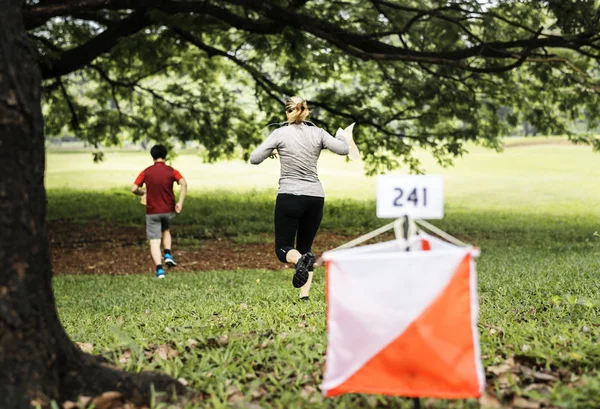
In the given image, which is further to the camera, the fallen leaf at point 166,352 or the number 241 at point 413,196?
the fallen leaf at point 166,352

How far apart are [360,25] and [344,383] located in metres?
12.4

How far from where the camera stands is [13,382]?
3230mm

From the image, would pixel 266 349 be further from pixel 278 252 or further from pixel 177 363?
pixel 278 252

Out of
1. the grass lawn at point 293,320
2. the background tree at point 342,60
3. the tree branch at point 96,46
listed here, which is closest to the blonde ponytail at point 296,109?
the grass lawn at point 293,320

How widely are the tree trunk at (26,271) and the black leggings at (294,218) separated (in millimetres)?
3265

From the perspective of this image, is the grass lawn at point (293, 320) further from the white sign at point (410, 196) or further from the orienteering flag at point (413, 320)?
the white sign at point (410, 196)

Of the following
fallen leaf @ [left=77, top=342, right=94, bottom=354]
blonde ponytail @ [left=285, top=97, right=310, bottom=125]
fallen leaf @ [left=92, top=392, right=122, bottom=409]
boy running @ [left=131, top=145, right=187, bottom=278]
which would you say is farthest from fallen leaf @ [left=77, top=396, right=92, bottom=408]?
boy running @ [left=131, top=145, right=187, bottom=278]

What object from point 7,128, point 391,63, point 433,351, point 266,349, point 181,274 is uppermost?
point 391,63

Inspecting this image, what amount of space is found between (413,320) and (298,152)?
3.65 meters

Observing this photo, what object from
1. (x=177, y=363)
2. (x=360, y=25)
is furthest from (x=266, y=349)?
(x=360, y=25)

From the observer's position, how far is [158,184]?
389 inches

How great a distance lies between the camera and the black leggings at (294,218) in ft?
22.0

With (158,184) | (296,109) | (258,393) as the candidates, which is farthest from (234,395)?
(158,184)

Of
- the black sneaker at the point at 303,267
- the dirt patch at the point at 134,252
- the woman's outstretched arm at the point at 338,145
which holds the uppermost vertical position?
the woman's outstretched arm at the point at 338,145
